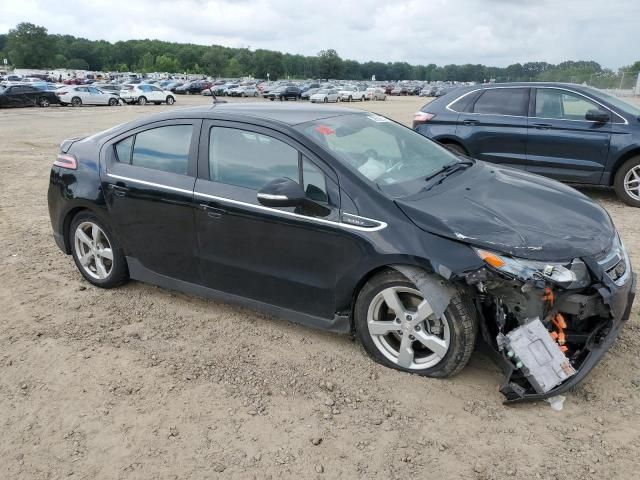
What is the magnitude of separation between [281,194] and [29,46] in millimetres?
134838

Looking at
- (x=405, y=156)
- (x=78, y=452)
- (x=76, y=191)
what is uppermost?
(x=405, y=156)

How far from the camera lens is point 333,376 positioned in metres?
3.43

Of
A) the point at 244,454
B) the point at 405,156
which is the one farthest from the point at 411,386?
the point at 405,156

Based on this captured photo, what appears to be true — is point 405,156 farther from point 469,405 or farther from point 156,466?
point 156,466

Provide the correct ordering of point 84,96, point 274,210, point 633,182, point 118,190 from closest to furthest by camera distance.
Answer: point 274,210 → point 118,190 → point 633,182 → point 84,96

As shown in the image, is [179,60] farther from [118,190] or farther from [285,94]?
[118,190]

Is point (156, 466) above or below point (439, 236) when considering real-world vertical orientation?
below

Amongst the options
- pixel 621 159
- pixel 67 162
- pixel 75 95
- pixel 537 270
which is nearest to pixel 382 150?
pixel 537 270

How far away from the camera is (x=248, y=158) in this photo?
12.4 feet

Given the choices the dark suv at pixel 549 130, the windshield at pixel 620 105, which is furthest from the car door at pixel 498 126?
the windshield at pixel 620 105

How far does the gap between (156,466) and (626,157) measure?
7.17 meters

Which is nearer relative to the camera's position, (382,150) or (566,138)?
(382,150)

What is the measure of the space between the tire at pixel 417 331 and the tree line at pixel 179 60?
411ft

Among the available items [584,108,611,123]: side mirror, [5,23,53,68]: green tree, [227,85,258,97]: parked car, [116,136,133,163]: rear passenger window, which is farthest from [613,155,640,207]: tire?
[5,23,53,68]: green tree
